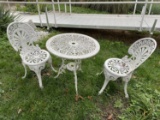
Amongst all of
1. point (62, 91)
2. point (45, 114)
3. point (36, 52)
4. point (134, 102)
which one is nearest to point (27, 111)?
point (45, 114)

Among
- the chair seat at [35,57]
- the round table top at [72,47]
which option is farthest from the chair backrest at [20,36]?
the round table top at [72,47]

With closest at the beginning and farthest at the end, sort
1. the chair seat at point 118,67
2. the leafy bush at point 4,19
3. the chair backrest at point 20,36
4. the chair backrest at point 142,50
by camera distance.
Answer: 1. the chair backrest at point 142,50
2. the chair seat at point 118,67
3. the chair backrest at point 20,36
4. the leafy bush at point 4,19

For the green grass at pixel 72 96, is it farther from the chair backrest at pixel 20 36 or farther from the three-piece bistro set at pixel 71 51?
the chair backrest at pixel 20 36

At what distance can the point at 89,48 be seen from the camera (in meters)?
2.37

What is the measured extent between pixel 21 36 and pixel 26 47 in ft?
0.64

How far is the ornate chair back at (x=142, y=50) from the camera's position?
214 centimetres

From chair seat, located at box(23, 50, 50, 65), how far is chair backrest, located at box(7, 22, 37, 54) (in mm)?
129

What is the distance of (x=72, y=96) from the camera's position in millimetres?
2420

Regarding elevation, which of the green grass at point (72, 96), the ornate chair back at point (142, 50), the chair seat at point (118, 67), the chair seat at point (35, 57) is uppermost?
the ornate chair back at point (142, 50)

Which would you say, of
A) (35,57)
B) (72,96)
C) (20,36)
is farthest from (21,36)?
(72,96)

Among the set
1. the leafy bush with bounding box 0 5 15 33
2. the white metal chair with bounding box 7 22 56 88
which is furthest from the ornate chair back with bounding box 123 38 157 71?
the leafy bush with bounding box 0 5 15 33

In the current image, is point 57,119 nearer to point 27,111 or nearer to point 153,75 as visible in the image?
point 27,111

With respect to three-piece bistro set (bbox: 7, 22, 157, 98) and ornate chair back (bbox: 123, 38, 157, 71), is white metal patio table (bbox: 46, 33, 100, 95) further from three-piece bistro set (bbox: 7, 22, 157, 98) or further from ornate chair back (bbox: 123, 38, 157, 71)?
ornate chair back (bbox: 123, 38, 157, 71)

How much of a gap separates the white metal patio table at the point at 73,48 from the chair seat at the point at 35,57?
0.79 feet
